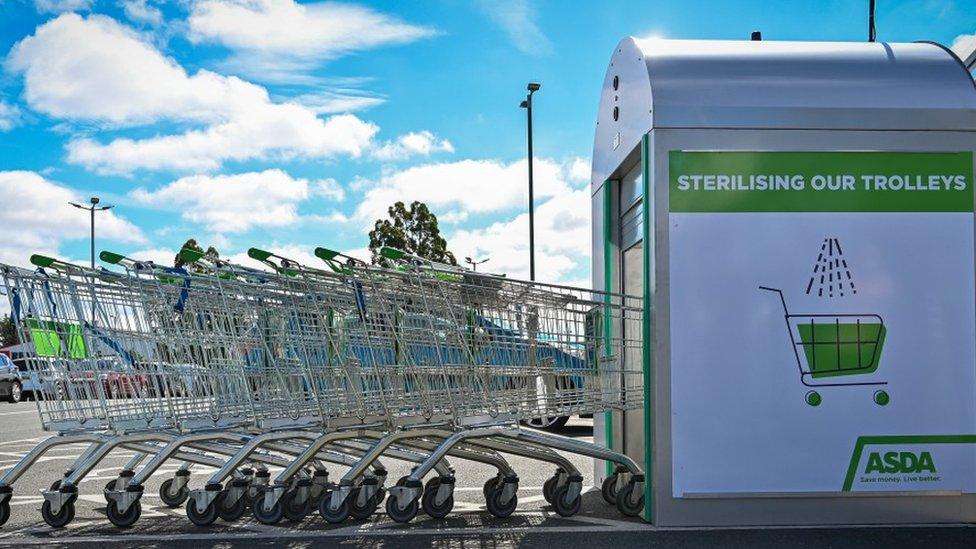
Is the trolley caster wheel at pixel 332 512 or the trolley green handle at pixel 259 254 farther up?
the trolley green handle at pixel 259 254

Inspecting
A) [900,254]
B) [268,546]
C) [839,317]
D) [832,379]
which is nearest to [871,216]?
[900,254]

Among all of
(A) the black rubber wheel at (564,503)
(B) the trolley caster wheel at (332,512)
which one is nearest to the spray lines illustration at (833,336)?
(A) the black rubber wheel at (564,503)

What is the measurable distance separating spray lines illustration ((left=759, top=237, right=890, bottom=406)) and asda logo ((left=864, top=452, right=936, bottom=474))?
12.1 inches

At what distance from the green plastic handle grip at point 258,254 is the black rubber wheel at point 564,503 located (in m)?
2.27

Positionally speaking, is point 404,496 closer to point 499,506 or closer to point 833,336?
point 499,506

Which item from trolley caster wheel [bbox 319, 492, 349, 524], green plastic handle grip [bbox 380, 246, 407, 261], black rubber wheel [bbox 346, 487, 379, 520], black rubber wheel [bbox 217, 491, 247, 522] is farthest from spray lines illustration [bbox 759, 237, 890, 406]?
black rubber wheel [bbox 217, 491, 247, 522]

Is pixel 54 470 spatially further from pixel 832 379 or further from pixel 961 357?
pixel 961 357

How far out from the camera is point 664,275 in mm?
5641

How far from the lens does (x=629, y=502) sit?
5.99m

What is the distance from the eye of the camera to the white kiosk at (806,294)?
5.64 metres

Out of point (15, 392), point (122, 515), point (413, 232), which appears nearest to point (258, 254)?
point (122, 515)

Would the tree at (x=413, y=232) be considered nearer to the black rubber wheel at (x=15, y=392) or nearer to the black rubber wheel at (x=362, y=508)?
the black rubber wheel at (x=15, y=392)

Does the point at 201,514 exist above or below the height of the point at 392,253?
below

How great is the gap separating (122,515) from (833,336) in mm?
4355
